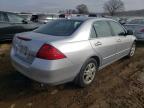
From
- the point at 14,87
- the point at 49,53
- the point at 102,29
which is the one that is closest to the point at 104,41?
the point at 102,29

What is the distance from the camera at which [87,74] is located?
4250 mm

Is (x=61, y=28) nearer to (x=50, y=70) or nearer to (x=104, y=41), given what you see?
(x=104, y=41)

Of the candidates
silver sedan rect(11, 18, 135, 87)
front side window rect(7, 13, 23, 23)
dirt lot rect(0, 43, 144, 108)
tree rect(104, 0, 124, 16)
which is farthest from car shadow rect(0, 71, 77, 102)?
tree rect(104, 0, 124, 16)

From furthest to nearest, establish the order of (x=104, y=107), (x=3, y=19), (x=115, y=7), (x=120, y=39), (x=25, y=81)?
(x=115, y=7)
(x=3, y=19)
(x=120, y=39)
(x=25, y=81)
(x=104, y=107)

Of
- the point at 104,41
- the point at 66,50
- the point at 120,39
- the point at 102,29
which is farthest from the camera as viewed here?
the point at 120,39

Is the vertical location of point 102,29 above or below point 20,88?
above

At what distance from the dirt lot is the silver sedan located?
34 centimetres

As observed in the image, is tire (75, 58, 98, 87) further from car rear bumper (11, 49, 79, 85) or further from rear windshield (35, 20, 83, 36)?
rear windshield (35, 20, 83, 36)

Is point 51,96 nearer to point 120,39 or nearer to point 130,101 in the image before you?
point 130,101

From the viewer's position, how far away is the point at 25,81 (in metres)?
4.57

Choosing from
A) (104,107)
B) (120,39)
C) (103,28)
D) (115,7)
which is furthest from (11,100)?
(115,7)

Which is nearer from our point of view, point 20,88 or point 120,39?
point 20,88

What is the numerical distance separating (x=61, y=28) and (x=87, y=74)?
1.14 metres

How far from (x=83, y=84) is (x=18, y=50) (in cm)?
151
